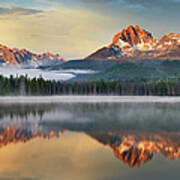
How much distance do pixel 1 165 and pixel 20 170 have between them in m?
1.74

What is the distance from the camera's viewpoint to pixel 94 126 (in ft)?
→ 129

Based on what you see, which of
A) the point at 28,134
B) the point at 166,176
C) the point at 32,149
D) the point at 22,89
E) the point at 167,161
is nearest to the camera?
the point at 166,176

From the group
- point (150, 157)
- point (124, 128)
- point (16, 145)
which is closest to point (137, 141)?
point (150, 157)

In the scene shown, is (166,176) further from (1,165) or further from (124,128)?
(124,128)

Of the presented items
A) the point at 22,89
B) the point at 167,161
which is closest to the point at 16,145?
the point at 167,161

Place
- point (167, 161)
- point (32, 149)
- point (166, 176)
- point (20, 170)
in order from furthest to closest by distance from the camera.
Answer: point (32, 149) → point (167, 161) → point (20, 170) → point (166, 176)

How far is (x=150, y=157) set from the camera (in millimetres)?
23266

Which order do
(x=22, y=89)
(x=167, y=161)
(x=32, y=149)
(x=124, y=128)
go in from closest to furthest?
(x=167, y=161) < (x=32, y=149) < (x=124, y=128) < (x=22, y=89)

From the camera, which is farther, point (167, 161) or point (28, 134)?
point (28, 134)

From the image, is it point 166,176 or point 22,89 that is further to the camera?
point 22,89

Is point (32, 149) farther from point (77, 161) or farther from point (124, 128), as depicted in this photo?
point (124, 128)

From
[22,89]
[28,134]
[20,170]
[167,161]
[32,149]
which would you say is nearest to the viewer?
[20,170]

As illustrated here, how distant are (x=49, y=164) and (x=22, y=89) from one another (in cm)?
16410

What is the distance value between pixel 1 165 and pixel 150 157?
10.5 m
